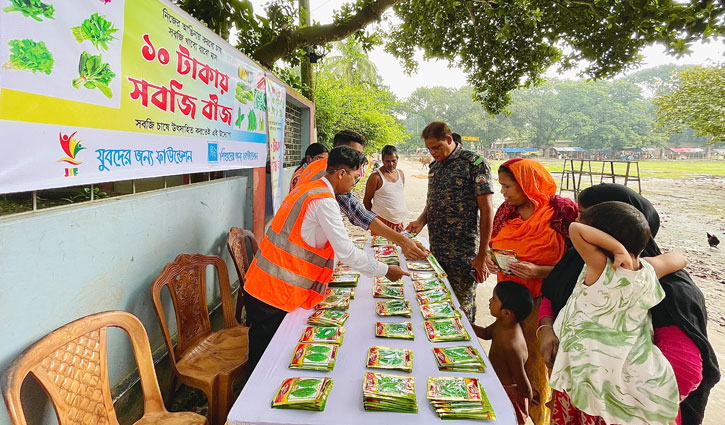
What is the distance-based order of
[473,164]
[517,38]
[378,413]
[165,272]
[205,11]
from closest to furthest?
[378,413] < [165,272] < [473,164] < [205,11] < [517,38]

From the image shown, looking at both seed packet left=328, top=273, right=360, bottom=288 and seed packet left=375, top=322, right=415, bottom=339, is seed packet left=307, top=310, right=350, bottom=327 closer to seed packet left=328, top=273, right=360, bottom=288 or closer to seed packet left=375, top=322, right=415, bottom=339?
seed packet left=375, top=322, right=415, bottom=339

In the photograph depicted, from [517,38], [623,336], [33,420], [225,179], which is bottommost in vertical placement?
[33,420]

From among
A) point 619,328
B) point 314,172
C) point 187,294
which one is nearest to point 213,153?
point 314,172

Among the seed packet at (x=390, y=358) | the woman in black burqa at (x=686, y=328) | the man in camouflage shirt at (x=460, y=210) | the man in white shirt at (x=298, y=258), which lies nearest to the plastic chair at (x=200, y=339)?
the man in white shirt at (x=298, y=258)

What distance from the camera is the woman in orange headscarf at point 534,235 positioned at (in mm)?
1990

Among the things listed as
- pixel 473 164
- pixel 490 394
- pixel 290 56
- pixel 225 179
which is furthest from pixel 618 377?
pixel 290 56

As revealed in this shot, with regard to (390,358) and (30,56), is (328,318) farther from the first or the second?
(30,56)

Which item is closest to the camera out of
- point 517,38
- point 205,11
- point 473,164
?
point 473,164

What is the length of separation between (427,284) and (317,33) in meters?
4.32

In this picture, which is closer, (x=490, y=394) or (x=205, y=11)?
(x=490, y=394)

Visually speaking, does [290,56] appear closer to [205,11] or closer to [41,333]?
[205,11]

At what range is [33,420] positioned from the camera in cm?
132

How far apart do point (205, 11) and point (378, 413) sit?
395 cm

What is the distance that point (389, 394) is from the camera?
1202 millimetres
